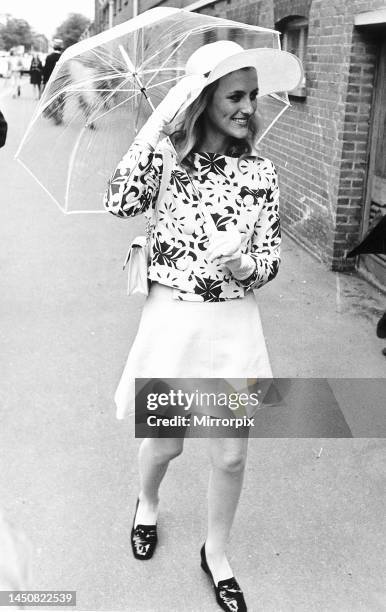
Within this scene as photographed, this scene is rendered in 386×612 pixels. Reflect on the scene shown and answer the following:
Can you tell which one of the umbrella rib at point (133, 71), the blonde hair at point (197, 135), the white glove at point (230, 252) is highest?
the umbrella rib at point (133, 71)

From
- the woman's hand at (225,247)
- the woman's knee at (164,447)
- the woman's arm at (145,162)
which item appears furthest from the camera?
the woman's knee at (164,447)

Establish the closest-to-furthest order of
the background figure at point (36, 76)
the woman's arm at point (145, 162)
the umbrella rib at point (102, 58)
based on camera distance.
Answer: the woman's arm at point (145, 162)
the umbrella rib at point (102, 58)
the background figure at point (36, 76)

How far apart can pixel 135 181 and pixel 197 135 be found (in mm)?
272

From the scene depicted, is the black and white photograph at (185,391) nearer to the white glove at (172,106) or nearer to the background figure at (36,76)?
the white glove at (172,106)

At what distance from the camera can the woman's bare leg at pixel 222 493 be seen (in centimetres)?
279

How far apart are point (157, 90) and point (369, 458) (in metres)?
2.19

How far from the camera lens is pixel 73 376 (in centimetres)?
497

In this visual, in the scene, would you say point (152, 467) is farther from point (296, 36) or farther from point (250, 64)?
point (296, 36)

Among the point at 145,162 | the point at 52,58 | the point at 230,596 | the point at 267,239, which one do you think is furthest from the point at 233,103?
the point at 52,58

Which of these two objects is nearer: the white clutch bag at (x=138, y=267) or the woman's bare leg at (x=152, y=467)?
the white clutch bag at (x=138, y=267)

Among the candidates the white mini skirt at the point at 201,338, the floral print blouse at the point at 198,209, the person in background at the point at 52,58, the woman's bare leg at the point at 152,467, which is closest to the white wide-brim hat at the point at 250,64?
the floral print blouse at the point at 198,209

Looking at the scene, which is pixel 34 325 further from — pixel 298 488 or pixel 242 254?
Answer: pixel 242 254

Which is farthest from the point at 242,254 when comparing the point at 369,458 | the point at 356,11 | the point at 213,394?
the point at 356,11

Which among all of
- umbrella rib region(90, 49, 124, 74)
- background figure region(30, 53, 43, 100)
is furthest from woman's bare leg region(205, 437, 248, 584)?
background figure region(30, 53, 43, 100)
